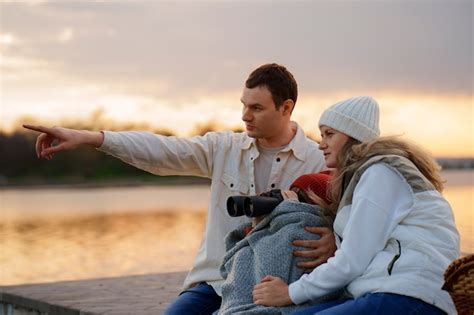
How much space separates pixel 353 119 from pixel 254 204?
1.52ft

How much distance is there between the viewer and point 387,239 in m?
3.12

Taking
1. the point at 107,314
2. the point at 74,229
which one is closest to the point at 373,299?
the point at 107,314

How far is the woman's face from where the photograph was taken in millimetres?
3363

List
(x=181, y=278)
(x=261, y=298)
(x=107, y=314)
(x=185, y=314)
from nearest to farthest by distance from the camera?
(x=261, y=298)
(x=185, y=314)
(x=107, y=314)
(x=181, y=278)

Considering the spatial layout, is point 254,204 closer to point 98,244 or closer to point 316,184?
point 316,184

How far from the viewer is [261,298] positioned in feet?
10.9

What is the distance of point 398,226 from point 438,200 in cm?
17

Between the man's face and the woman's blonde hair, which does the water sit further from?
the woman's blonde hair

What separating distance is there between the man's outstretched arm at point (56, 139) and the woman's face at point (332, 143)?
102cm

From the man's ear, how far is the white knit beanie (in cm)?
71

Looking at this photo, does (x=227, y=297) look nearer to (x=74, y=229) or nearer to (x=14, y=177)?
(x=74, y=229)

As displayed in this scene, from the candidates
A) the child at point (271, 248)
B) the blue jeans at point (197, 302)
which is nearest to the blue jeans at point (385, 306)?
the child at point (271, 248)

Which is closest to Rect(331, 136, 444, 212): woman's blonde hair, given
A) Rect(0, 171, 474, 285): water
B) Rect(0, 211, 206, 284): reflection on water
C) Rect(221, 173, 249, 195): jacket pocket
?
Rect(221, 173, 249, 195): jacket pocket

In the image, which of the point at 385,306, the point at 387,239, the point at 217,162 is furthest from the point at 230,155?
the point at 385,306
